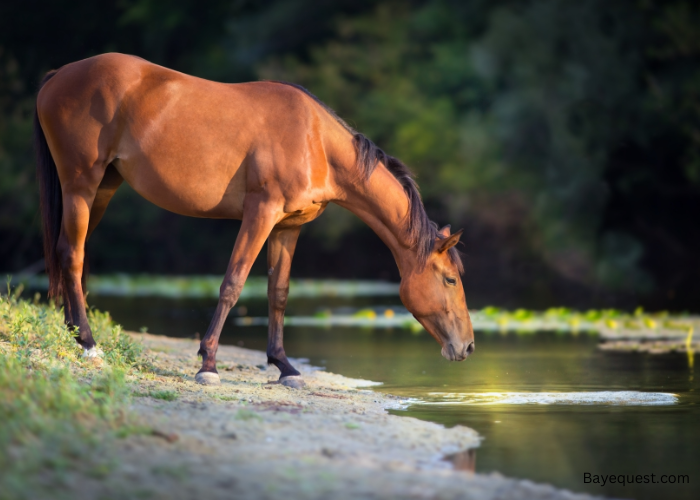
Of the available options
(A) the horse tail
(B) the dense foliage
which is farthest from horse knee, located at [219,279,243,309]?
(B) the dense foliage

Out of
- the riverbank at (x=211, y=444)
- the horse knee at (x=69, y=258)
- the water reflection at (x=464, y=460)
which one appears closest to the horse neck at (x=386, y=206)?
the riverbank at (x=211, y=444)

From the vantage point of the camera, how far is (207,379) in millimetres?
6719

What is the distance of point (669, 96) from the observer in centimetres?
2120

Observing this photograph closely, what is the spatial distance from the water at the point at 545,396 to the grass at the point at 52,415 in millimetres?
1715

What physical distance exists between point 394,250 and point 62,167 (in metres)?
2.47

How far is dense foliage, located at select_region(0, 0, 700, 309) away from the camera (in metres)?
22.0

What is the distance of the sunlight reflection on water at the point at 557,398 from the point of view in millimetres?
6527

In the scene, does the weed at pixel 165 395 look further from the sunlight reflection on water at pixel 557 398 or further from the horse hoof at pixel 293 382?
the sunlight reflection on water at pixel 557 398

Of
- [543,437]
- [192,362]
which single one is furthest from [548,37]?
[543,437]

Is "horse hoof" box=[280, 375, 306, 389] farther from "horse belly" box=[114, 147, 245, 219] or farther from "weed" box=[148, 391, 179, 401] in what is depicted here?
"weed" box=[148, 391, 179, 401]

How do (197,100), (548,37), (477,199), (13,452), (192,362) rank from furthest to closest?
(477,199) < (548,37) < (192,362) < (197,100) < (13,452)

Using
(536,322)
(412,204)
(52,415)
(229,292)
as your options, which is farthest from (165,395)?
(536,322)

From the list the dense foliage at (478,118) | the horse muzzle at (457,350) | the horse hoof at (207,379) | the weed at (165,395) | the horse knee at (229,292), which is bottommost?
the weed at (165,395)

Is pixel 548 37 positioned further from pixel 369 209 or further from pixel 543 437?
pixel 543 437
